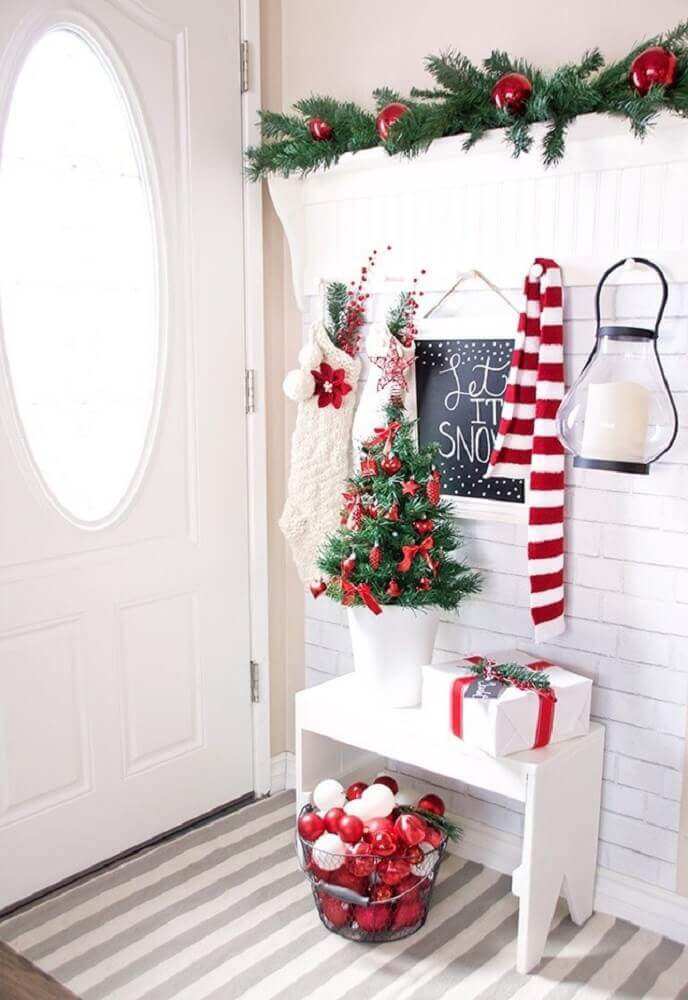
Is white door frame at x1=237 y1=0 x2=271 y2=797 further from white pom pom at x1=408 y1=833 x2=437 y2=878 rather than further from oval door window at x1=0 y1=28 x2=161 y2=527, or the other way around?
white pom pom at x1=408 y1=833 x2=437 y2=878

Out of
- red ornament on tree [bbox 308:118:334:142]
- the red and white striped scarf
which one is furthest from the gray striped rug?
red ornament on tree [bbox 308:118:334:142]

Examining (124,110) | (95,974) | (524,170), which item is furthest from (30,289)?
(95,974)

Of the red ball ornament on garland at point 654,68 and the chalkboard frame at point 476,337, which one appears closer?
the red ball ornament on garland at point 654,68

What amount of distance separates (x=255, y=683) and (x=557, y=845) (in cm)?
107

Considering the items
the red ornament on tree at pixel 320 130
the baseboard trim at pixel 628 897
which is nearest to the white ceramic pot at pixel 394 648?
the baseboard trim at pixel 628 897

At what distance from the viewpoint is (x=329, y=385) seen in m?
2.52

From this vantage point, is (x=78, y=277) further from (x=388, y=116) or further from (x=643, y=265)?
(x=643, y=265)

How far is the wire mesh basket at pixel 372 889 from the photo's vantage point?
204 cm

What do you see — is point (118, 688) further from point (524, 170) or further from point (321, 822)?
point (524, 170)

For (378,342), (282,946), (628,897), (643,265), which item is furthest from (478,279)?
(282,946)

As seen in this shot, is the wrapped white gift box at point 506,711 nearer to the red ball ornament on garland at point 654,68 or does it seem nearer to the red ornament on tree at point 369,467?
the red ornament on tree at point 369,467

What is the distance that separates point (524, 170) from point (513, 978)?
70.8 inches

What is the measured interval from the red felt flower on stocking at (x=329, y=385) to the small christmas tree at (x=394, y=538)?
307 mm

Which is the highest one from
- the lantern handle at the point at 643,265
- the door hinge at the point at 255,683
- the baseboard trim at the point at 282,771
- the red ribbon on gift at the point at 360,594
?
the lantern handle at the point at 643,265
